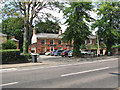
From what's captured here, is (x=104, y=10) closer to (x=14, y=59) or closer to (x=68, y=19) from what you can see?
(x=68, y=19)

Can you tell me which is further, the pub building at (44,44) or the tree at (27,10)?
the pub building at (44,44)

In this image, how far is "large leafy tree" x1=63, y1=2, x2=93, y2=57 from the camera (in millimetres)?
20812

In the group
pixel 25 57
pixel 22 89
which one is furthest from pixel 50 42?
pixel 22 89

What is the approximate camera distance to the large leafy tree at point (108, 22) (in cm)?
2676

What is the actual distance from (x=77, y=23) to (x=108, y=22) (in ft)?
37.9

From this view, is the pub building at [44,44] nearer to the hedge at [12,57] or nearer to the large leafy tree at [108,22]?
the large leafy tree at [108,22]

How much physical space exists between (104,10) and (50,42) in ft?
85.5

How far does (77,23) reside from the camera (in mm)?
20469

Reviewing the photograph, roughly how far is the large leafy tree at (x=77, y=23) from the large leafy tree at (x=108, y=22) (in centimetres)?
637

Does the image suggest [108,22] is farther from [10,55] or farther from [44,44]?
[44,44]

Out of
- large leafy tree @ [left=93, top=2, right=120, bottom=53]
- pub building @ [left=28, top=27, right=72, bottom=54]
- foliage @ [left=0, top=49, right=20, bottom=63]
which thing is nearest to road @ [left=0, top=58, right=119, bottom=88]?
foliage @ [left=0, top=49, right=20, bottom=63]

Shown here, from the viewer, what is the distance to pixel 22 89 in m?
5.47

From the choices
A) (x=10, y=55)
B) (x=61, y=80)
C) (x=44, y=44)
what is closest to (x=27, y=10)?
(x=10, y=55)

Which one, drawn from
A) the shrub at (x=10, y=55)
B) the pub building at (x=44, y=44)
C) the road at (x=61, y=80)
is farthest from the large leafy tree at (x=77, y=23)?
the pub building at (x=44, y=44)
